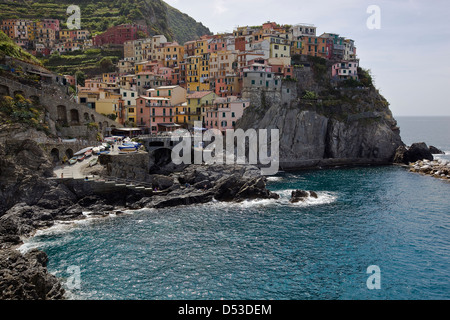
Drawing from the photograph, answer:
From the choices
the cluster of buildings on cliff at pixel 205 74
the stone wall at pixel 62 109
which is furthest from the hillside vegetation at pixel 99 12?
the stone wall at pixel 62 109

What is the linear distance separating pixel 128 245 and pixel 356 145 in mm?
65664

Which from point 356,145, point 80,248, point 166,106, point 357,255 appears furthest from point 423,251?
point 166,106

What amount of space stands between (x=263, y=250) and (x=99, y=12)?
486ft

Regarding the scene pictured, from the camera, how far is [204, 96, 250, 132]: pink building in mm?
77062

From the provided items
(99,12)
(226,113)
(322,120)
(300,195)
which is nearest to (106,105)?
(226,113)

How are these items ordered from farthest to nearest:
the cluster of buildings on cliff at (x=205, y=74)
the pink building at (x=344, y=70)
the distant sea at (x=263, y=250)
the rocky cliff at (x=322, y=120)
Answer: the pink building at (x=344, y=70), the rocky cliff at (x=322, y=120), the cluster of buildings on cliff at (x=205, y=74), the distant sea at (x=263, y=250)

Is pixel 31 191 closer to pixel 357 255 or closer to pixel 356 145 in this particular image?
pixel 357 255

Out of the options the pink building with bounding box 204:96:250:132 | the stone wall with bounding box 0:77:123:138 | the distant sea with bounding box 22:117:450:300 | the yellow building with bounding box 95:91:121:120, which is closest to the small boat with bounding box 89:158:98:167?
the stone wall with bounding box 0:77:123:138

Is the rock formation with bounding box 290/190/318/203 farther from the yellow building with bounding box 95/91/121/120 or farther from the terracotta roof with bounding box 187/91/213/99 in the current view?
the yellow building with bounding box 95/91/121/120

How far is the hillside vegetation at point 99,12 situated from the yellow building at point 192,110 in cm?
6962

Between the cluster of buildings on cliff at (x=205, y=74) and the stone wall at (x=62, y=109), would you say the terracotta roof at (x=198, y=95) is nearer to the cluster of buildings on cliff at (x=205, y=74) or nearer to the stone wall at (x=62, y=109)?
the cluster of buildings on cliff at (x=205, y=74)

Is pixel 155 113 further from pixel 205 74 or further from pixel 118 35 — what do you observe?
pixel 118 35

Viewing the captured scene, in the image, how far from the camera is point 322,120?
8256cm

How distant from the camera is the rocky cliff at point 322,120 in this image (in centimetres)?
7925
